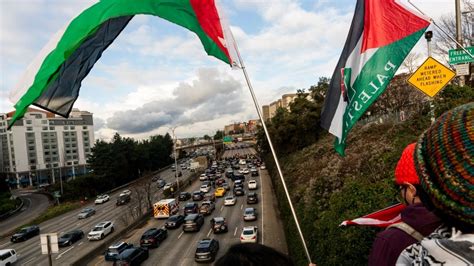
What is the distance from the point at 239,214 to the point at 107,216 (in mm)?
16427

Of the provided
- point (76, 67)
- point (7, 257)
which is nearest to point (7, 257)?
point (7, 257)

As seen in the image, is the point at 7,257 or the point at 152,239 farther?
the point at 152,239

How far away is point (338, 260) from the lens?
6332 mm

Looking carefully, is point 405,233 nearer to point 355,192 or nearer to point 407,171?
point 407,171

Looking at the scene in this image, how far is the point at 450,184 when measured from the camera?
1158mm

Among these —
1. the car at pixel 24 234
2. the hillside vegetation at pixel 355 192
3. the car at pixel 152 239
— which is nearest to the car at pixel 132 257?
the car at pixel 152 239

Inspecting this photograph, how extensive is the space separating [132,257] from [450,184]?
19.6 m

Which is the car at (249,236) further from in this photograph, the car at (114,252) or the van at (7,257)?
the van at (7,257)

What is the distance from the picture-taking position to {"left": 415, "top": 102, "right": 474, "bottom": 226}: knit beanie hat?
1.14 m

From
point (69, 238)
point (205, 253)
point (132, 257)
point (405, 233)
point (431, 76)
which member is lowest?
point (69, 238)

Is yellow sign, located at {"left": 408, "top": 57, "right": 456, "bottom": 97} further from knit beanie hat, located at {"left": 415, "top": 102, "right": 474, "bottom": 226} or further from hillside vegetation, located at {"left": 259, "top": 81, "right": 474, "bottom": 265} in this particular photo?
knit beanie hat, located at {"left": 415, "top": 102, "right": 474, "bottom": 226}

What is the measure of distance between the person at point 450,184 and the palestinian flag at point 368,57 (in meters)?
3.23

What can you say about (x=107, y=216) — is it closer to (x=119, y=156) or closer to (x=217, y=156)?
(x=119, y=156)

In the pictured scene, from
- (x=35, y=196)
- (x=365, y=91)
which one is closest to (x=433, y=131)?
(x=365, y=91)
